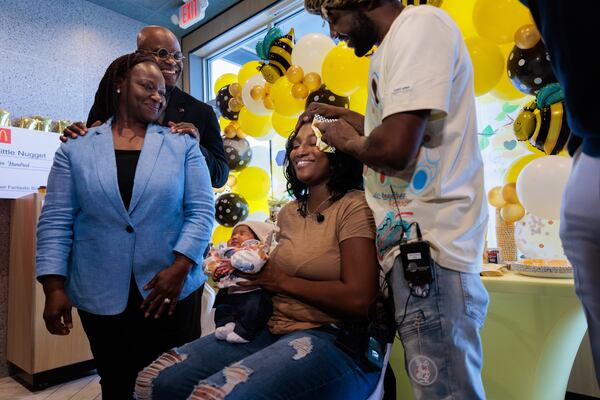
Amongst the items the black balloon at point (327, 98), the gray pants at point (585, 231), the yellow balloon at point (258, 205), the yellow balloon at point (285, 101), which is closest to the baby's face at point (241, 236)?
the gray pants at point (585, 231)

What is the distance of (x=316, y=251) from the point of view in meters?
1.32

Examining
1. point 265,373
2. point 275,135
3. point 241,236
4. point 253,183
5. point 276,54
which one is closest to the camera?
point 265,373

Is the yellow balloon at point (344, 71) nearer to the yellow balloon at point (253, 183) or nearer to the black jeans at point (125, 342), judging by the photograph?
the yellow balloon at point (253, 183)

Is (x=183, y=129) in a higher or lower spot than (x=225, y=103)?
lower

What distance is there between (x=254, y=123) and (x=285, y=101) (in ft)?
2.15

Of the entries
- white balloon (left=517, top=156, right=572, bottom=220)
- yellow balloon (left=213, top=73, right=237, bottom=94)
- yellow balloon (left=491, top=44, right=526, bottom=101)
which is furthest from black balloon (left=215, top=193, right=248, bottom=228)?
white balloon (left=517, top=156, right=572, bottom=220)

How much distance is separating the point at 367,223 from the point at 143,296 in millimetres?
777

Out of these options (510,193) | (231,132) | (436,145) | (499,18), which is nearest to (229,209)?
(231,132)

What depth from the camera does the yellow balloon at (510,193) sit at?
2.27 meters

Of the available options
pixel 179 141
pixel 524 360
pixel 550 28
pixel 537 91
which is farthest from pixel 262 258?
pixel 537 91

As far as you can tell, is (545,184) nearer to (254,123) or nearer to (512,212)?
(512,212)

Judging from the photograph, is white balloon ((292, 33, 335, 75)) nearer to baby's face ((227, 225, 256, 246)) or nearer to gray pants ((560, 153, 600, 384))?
baby's face ((227, 225, 256, 246))

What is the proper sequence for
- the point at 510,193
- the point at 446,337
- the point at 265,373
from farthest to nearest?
the point at 510,193
the point at 265,373
the point at 446,337

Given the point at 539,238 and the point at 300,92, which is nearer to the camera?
the point at 539,238
